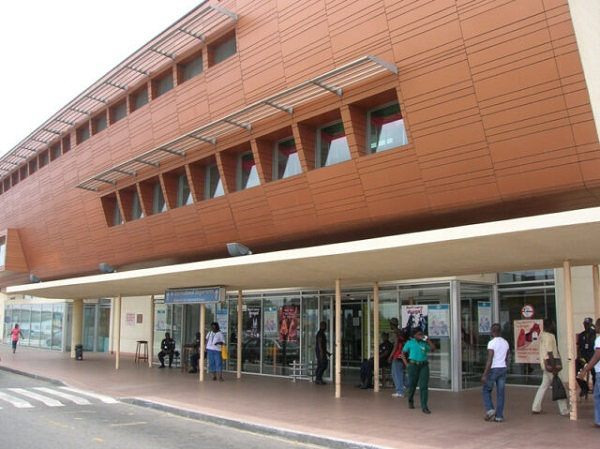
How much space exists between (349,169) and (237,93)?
4281mm

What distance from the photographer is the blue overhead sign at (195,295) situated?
17.1m

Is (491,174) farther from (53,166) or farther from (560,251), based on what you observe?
(53,166)

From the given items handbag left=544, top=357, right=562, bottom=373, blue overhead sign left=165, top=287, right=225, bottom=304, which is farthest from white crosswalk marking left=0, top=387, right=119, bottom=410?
handbag left=544, top=357, right=562, bottom=373

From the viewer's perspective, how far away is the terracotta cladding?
411 inches

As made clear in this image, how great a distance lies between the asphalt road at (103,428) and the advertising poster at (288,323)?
6.49 metres

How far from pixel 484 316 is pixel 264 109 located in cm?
807

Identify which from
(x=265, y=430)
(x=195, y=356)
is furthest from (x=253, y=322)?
(x=265, y=430)

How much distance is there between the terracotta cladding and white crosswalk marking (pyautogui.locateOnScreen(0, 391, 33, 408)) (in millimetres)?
7128

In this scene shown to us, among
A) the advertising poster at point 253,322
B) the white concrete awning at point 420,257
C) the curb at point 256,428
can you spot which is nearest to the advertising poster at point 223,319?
the advertising poster at point 253,322

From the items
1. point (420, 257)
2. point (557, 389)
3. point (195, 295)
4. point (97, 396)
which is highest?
point (420, 257)

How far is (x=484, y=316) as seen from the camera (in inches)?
645

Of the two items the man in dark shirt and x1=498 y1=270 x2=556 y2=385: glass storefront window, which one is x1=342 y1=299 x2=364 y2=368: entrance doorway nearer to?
x1=498 y1=270 x2=556 y2=385: glass storefront window

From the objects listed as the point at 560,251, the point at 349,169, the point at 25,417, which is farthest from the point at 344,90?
the point at 25,417

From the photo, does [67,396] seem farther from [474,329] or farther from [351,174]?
[474,329]
